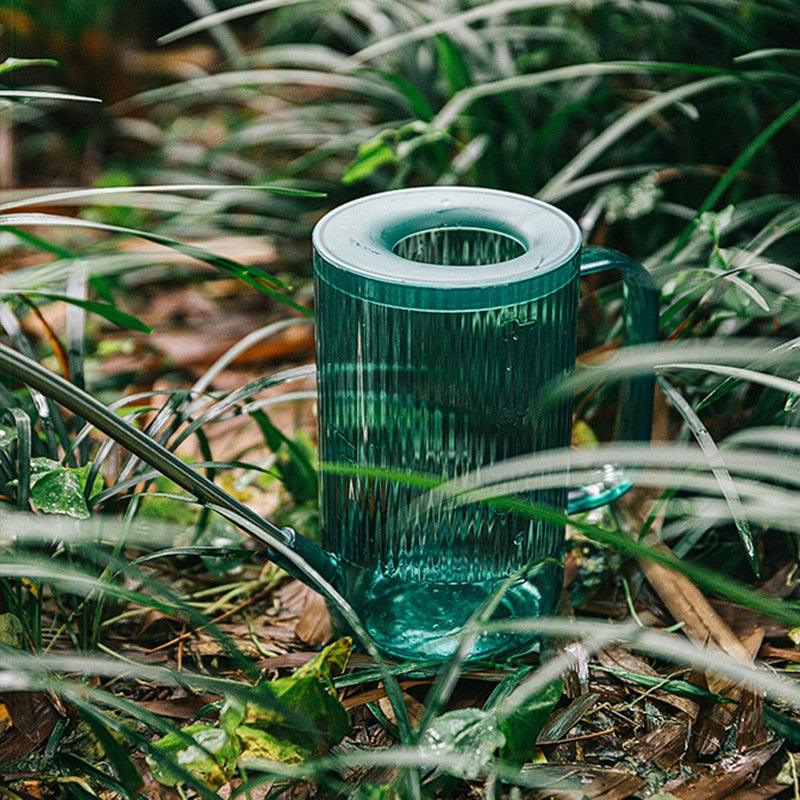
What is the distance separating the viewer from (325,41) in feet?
9.37

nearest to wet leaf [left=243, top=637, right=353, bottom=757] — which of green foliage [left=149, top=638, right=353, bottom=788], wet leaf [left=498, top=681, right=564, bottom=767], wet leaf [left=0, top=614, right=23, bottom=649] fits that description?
green foliage [left=149, top=638, right=353, bottom=788]

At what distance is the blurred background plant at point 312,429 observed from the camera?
1014mm

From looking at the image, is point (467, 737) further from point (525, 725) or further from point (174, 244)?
point (174, 244)

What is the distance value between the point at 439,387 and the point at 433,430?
0.14 ft

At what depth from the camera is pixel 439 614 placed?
120cm

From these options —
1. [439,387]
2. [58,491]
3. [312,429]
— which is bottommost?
[312,429]

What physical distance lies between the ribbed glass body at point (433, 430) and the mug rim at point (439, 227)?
0.02 metres

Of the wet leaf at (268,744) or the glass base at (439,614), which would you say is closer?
the wet leaf at (268,744)

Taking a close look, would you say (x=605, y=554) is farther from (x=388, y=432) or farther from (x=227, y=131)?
(x=227, y=131)

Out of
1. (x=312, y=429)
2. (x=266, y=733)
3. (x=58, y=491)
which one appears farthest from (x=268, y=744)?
(x=312, y=429)

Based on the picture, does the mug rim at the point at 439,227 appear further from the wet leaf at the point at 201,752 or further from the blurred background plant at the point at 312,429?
the wet leaf at the point at 201,752

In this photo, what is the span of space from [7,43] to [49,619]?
1881 mm

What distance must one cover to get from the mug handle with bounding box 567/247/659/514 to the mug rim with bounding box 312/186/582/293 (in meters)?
0.10

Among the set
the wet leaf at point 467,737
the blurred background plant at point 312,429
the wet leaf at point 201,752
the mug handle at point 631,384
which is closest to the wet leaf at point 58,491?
the blurred background plant at point 312,429
